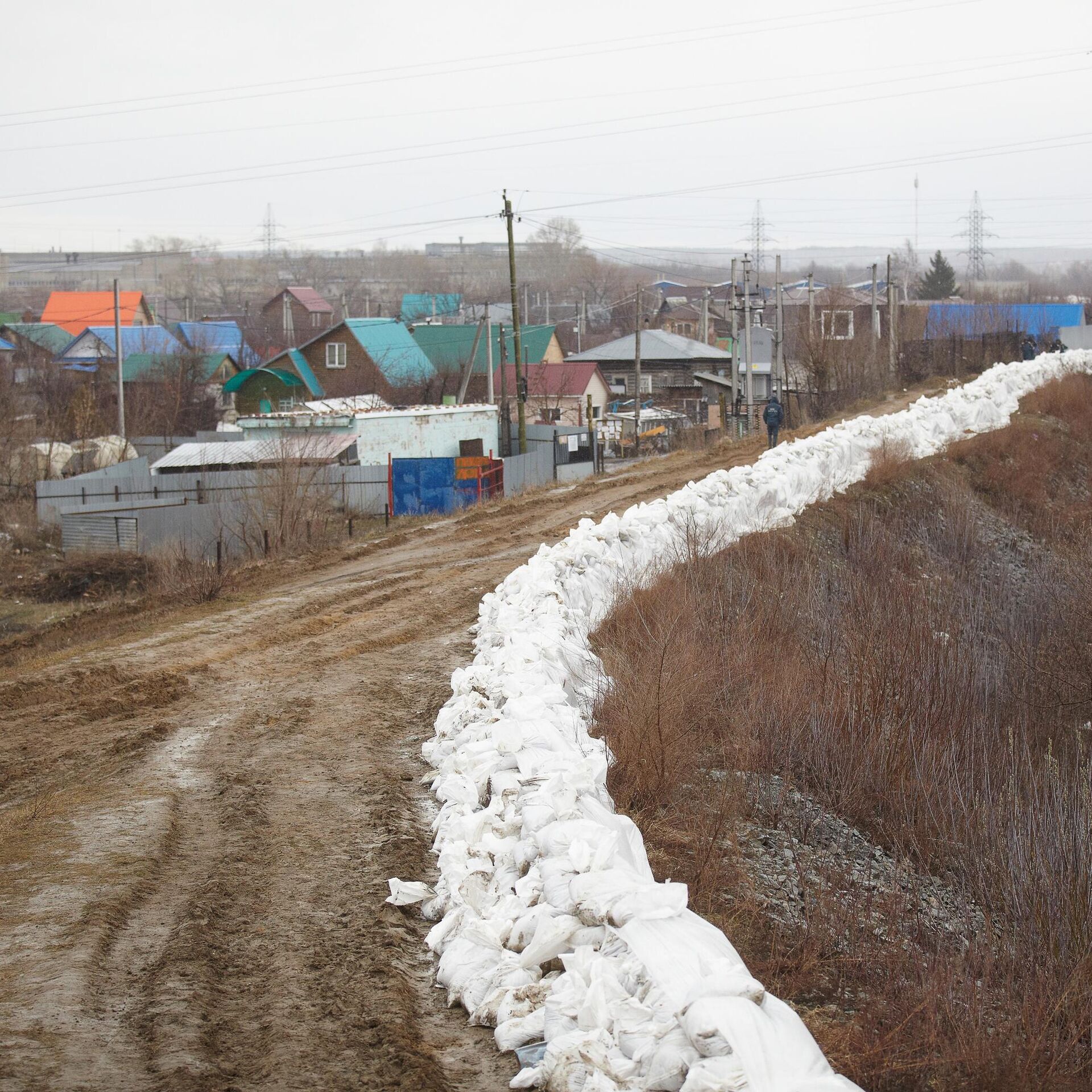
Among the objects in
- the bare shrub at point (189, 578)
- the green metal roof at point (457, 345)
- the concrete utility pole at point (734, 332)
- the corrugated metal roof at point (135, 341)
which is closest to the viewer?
the bare shrub at point (189, 578)

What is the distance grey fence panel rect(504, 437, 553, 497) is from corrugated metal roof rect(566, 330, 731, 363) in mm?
24354

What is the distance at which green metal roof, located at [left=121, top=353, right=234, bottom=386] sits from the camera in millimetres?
48844

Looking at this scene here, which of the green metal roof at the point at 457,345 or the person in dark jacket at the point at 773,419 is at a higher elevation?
the green metal roof at the point at 457,345

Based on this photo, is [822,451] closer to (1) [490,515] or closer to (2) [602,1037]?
(1) [490,515]

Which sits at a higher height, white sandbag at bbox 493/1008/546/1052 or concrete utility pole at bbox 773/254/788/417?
concrete utility pole at bbox 773/254/788/417

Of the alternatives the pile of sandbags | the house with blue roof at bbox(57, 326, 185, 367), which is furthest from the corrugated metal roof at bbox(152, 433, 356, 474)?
the house with blue roof at bbox(57, 326, 185, 367)

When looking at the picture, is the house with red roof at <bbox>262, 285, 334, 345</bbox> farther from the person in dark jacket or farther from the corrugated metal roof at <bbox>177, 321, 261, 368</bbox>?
the person in dark jacket

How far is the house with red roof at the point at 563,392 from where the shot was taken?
4509cm

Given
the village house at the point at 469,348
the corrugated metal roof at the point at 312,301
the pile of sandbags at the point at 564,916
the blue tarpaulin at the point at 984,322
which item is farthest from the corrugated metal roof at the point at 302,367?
the pile of sandbags at the point at 564,916

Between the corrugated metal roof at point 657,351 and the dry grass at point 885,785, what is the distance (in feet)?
131

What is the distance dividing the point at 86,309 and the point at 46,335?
33.5ft

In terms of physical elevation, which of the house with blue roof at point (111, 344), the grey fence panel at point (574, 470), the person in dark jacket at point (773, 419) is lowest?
the grey fence panel at point (574, 470)

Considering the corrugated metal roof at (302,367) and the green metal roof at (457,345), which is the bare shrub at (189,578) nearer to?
the corrugated metal roof at (302,367)

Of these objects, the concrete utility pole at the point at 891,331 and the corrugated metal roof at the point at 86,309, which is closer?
the concrete utility pole at the point at 891,331
